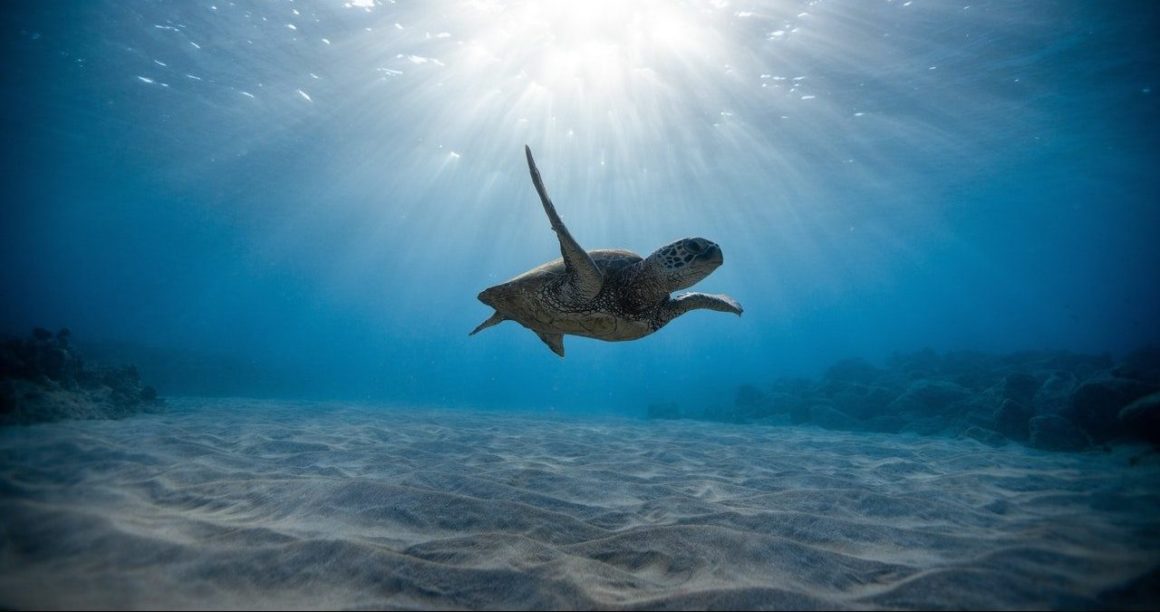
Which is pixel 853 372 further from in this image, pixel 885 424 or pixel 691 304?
pixel 691 304

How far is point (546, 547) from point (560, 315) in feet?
9.24

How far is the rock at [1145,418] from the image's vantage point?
6.13 meters

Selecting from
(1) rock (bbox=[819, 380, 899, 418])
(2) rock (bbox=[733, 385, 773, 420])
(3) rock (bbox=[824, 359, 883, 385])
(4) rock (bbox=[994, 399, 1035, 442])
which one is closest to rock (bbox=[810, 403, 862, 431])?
(1) rock (bbox=[819, 380, 899, 418])

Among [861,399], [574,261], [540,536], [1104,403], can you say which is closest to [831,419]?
[861,399]

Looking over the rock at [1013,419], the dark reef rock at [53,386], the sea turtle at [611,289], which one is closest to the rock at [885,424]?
the rock at [1013,419]

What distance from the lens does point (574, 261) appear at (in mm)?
4211

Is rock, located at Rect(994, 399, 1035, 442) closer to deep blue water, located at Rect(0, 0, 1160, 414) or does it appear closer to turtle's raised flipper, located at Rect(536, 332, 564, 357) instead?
turtle's raised flipper, located at Rect(536, 332, 564, 357)

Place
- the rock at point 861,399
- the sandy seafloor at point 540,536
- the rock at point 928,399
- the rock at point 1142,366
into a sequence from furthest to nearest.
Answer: the rock at point 861,399 → the rock at point 928,399 → the rock at point 1142,366 → the sandy seafloor at point 540,536

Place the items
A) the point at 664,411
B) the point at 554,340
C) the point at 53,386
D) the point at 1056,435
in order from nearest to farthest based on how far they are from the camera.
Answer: the point at 554,340 < the point at 1056,435 < the point at 53,386 < the point at 664,411

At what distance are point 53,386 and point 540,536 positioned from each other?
11.7 m

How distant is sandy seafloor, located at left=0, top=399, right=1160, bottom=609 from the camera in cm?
213

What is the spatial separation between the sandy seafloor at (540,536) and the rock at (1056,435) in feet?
9.77

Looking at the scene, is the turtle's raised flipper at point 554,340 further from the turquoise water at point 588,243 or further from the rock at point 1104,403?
the rock at point 1104,403

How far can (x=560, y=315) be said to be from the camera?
5.14 m
